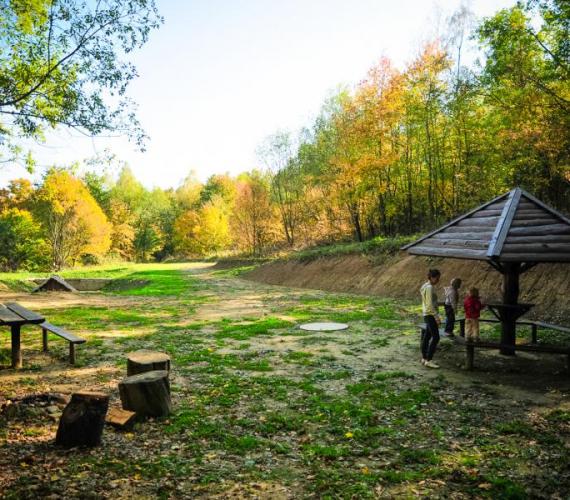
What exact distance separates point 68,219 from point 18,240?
305 inches

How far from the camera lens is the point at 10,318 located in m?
8.68

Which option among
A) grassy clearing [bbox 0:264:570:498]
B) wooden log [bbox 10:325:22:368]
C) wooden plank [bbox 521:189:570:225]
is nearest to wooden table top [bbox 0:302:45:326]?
wooden log [bbox 10:325:22:368]

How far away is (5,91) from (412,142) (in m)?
23.0

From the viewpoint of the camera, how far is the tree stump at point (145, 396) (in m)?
6.14

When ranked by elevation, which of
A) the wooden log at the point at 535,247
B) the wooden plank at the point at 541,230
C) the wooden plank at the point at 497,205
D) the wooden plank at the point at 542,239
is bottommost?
the wooden log at the point at 535,247

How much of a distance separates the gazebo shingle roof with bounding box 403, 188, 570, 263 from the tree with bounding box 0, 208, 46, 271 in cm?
5554

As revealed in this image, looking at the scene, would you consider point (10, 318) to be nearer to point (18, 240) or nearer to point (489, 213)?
point (489, 213)

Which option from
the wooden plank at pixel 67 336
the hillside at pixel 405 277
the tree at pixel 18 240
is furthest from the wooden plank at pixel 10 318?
the tree at pixel 18 240

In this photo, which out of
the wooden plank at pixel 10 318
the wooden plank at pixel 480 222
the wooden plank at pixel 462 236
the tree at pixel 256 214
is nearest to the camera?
the wooden plank at pixel 10 318

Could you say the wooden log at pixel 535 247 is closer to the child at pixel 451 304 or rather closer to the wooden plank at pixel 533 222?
the wooden plank at pixel 533 222

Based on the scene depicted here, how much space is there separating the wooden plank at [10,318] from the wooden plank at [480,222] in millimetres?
10336

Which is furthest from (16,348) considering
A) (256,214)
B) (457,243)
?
(256,214)

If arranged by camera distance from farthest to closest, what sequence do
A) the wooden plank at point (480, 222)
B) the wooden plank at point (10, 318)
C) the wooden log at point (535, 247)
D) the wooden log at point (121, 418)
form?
the wooden plank at point (480, 222) < the wooden plank at point (10, 318) < the wooden log at point (535, 247) < the wooden log at point (121, 418)

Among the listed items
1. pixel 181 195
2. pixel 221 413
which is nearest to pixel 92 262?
pixel 181 195
